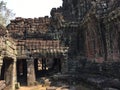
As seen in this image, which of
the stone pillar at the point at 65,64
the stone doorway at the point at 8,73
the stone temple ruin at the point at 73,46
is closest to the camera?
the stone temple ruin at the point at 73,46

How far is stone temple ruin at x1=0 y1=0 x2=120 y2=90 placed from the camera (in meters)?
14.6

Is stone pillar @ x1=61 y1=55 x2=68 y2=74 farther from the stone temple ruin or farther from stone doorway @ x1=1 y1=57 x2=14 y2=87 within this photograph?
stone doorway @ x1=1 y1=57 x2=14 y2=87

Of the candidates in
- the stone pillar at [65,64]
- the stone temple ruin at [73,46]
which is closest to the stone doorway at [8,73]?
the stone temple ruin at [73,46]

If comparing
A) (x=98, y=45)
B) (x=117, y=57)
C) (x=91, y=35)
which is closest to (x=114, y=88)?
(x=117, y=57)

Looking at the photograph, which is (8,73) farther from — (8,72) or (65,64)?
(65,64)

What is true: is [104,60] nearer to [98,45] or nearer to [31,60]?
[98,45]

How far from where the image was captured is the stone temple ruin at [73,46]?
14641mm

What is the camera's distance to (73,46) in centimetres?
2055

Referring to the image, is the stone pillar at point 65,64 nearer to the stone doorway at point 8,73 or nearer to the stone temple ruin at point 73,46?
the stone temple ruin at point 73,46

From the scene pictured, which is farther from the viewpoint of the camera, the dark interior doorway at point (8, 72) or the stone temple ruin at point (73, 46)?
the dark interior doorway at point (8, 72)

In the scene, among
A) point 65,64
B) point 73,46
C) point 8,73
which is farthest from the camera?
point 73,46

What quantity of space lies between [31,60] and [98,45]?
18.7ft

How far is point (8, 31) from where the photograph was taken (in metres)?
22.5

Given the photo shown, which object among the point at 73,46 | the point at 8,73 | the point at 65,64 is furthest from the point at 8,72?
the point at 73,46
